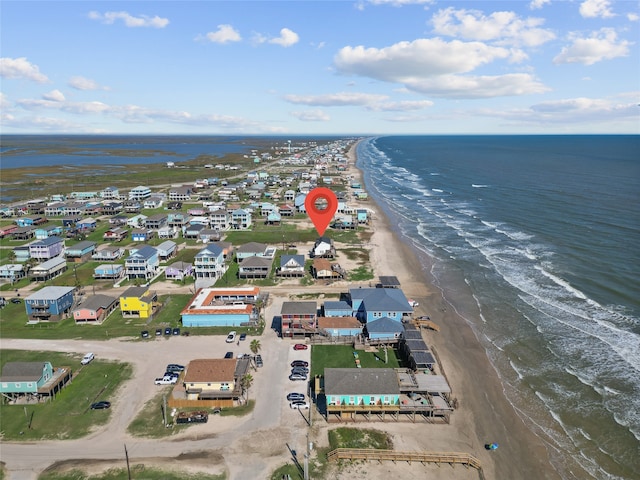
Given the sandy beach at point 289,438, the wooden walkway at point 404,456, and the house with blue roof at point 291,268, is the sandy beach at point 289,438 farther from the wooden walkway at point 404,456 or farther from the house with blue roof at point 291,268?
the house with blue roof at point 291,268

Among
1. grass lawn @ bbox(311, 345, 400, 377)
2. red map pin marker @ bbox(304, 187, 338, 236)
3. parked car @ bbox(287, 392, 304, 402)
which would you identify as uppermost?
red map pin marker @ bbox(304, 187, 338, 236)

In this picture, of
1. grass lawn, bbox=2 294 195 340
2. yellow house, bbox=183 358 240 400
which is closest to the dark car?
yellow house, bbox=183 358 240 400

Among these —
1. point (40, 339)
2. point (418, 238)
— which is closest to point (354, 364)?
point (40, 339)

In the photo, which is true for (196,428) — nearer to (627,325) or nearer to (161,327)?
(161,327)

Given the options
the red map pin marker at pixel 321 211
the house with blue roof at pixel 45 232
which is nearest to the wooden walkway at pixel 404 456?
the red map pin marker at pixel 321 211

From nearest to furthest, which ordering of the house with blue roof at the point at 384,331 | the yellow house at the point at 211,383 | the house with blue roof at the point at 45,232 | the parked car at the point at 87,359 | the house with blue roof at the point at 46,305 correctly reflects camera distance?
the yellow house at the point at 211,383 < the parked car at the point at 87,359 < the house with blue roof at the point at 384,331 < the house with blue roof at the point at 46,305 < the house with blue roof at the point at 45,232

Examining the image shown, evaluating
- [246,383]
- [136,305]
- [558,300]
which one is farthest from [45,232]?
[558,300]

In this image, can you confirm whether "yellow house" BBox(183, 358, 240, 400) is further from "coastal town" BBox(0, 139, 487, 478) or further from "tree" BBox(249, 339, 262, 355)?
"tree" BBox(249, 339, 262, 355)
